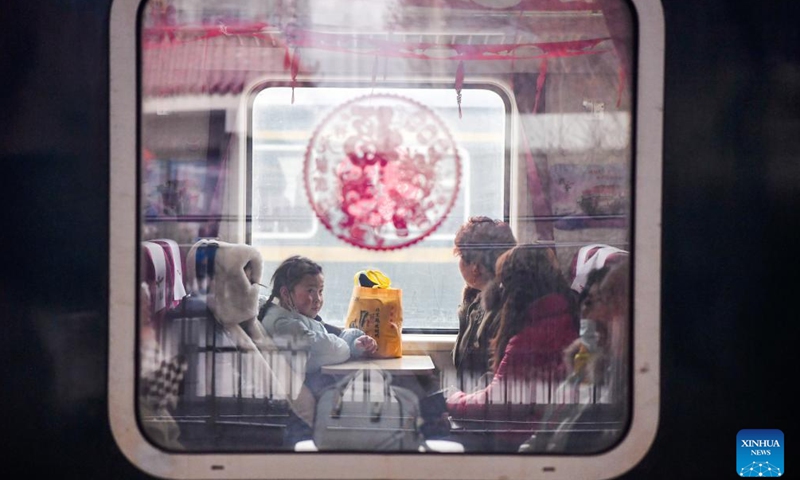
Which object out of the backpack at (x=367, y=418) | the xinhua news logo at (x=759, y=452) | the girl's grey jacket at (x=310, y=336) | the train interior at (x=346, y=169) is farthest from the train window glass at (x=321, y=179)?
the xinhua news logo at (x=759, y=452)

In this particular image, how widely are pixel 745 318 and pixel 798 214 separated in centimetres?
27

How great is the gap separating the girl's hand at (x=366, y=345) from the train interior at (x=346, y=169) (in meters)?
0.16

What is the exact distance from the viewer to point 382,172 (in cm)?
197

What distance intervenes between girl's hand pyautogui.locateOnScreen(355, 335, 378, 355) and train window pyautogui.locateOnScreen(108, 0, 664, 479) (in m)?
0.07

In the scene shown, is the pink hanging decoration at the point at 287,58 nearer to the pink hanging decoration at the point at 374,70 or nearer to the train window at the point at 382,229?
the train window at the point at 382,229

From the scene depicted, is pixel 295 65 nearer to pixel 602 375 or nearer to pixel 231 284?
pixel 231 284

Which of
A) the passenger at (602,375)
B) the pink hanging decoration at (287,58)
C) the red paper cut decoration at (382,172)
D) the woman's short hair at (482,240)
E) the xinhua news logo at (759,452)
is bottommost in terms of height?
the xinhua news logo at (759,452)

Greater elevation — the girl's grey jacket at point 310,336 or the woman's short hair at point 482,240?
the woman's short hair at point 482,240

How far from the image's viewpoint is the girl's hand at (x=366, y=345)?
2.12 metres

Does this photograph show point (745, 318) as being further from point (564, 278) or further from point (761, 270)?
point (564, 278)

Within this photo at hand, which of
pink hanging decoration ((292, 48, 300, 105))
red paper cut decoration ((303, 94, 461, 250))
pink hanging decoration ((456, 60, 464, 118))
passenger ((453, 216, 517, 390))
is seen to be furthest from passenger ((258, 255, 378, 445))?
pink hanging decoration ((456, 60, 464, 118))

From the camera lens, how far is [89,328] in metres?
1.91

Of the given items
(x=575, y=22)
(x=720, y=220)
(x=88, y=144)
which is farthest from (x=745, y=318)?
(x=88, y=144)

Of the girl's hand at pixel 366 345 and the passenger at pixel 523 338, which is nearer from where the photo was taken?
the passenger at pixel 523 338
